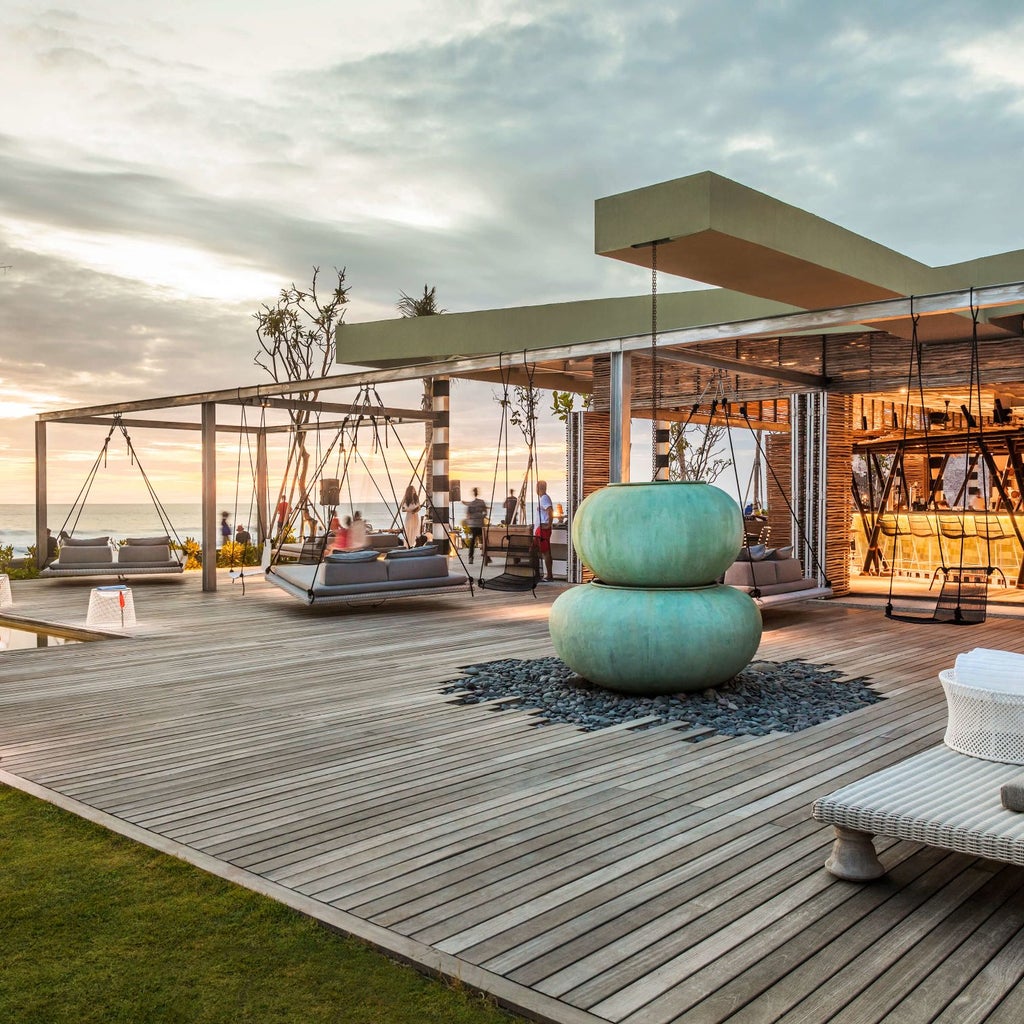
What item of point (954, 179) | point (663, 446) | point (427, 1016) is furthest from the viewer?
point (663, 446)

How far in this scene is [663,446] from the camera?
16.6 m

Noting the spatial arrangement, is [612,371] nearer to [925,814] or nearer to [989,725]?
[989,725]

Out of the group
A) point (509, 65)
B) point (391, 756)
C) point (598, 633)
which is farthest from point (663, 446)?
point (391, 756)

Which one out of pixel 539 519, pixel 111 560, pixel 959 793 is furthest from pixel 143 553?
pixel 959 793

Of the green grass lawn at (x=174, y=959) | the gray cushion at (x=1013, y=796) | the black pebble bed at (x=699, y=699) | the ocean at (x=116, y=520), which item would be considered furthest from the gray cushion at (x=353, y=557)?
the ocean at (x=116, y=520)

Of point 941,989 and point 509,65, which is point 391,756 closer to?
point 941,989

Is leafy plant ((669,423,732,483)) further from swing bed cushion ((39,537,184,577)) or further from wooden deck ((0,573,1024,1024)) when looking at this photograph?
wooden deck ((0,573,1024,1024))

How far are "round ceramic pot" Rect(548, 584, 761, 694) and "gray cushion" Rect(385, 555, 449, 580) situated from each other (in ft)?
15.3

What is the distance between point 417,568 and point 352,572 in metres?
0.78

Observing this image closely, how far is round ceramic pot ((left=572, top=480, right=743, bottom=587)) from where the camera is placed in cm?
559

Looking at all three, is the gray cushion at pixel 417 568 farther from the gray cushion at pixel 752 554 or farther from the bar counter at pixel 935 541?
the bar counter at pixel 935 541

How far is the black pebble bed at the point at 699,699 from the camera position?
5.14 meters

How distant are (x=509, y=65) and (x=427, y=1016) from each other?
12.0 meters

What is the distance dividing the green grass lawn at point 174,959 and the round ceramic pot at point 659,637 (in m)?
2.92
